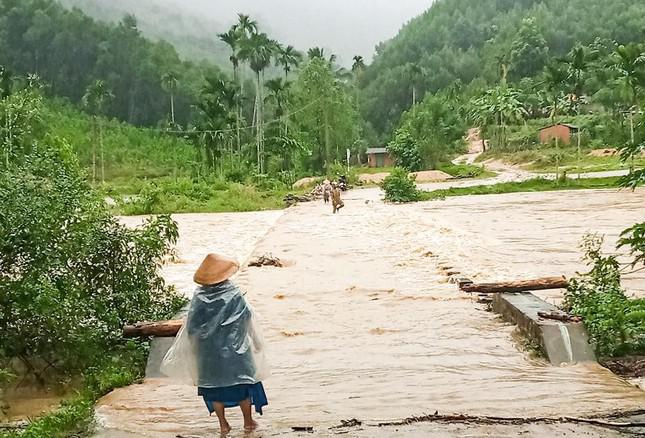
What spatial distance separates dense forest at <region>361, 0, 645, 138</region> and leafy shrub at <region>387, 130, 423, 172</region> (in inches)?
1452

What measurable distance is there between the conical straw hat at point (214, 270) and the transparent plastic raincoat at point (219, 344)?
9 cm

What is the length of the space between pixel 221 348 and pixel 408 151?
193 ft

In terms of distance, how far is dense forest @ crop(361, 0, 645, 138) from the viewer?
331ft

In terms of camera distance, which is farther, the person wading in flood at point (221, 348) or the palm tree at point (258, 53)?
the palm tree at point (258, 53)

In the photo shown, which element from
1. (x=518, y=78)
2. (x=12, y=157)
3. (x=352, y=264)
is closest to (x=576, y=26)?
(x=518, y=78)

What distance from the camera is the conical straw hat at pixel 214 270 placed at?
214 inches

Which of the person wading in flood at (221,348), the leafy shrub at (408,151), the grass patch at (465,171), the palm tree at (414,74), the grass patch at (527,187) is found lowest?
the person wading in flood at (221,348)

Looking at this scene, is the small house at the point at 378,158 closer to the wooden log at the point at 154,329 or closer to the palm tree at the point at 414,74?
the palm tree at the point at 414,74

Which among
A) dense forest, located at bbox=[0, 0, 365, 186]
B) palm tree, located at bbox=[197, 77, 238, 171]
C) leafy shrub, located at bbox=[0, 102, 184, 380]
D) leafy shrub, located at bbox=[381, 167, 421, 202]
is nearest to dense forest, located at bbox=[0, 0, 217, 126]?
dense forest, located at bbox=[0, 0, 365, 186]

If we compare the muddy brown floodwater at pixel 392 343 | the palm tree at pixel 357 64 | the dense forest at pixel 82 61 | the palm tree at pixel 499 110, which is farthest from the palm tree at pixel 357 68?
the muddy brown floodwater at pixel 392 343

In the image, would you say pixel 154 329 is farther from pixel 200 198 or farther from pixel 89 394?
pixel 200 198

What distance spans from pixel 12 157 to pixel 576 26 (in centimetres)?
11304

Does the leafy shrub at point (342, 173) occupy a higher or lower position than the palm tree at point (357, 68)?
lower

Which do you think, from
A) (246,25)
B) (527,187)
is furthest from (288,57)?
(527,187)
